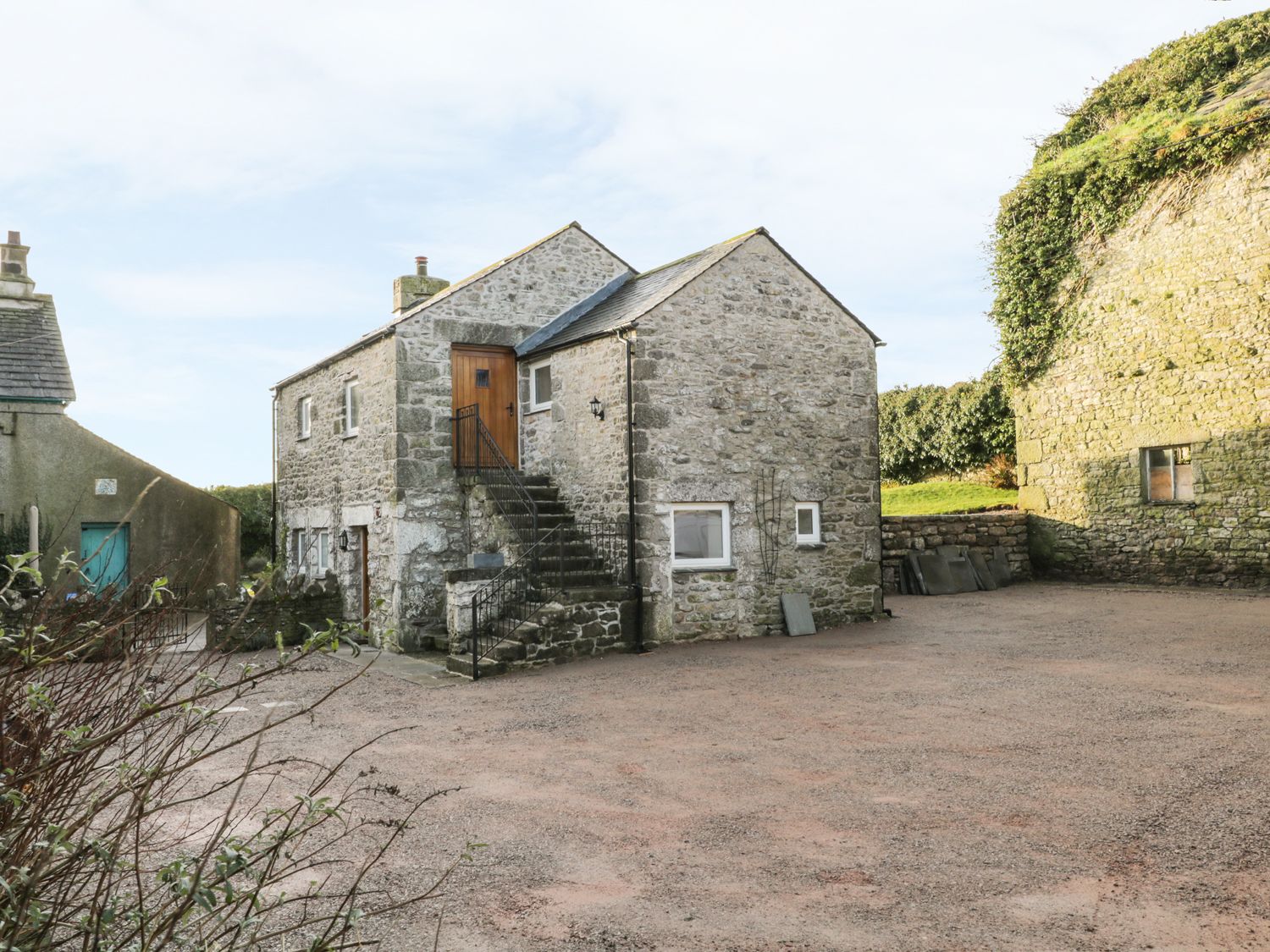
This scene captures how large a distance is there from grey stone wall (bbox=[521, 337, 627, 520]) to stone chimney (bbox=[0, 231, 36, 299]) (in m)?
10.3

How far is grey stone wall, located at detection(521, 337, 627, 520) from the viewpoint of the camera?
43.4ft

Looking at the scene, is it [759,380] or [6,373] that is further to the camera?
[6,373]

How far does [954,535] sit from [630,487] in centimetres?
876

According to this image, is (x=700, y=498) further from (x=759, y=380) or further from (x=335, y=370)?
(x=335, y=370)

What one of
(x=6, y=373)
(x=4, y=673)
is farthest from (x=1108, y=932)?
(x=6, y=373)

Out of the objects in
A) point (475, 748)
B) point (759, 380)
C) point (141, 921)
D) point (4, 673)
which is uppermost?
point (759, 380)

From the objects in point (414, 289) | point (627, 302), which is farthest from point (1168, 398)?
point (414, 289)

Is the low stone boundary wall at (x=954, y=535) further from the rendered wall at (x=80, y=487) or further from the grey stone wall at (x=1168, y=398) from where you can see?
the rendered wall at (x=80, y=487)

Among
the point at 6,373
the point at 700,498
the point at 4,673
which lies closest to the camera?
the point at 4,673

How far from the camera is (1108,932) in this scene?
13.3ft

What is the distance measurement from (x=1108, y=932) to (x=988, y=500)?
19393 mm

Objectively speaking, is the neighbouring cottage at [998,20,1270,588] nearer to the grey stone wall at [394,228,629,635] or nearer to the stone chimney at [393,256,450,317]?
the grey stone wall at [394,228,629,635]

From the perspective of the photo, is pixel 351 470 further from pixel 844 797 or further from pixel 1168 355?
pixel 1168 355

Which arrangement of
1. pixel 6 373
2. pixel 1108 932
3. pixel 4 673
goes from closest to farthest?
pixel 4 673 < pixel 1108 932 < pixel 6 373
